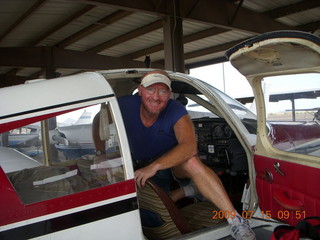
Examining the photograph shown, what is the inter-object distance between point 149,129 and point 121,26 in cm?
659

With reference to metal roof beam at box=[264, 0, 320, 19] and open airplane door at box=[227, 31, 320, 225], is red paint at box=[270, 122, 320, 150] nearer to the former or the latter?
open airplane door at box=[227, 31, 320, 225]

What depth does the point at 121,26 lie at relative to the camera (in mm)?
8469

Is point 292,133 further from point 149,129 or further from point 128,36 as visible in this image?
point 128,36

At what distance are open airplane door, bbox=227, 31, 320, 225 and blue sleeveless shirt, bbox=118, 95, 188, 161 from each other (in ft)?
2.03

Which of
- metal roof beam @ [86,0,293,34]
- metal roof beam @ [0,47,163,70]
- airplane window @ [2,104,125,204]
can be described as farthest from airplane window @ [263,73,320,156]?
metal roof beam @ [0,47,163,70]

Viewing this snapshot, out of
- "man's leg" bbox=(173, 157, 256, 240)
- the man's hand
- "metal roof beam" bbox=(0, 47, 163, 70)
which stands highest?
"metal roof beam" bbox=(0, 47, 163, 70)

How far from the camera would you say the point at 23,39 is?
30.6ft

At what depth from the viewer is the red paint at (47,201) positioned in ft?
4.84

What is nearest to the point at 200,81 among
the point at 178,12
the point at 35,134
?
the point at 35,134

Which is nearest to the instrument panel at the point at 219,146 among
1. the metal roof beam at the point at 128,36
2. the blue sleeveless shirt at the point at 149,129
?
the blue sleeveless shirt at the point at 149,129

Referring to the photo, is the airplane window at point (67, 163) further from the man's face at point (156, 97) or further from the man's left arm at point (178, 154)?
the man's face at point (156, 97)

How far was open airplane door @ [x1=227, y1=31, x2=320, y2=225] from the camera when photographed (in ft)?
5.79

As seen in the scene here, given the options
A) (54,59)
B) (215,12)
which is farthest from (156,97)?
(54,59)

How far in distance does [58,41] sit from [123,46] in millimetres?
2097
